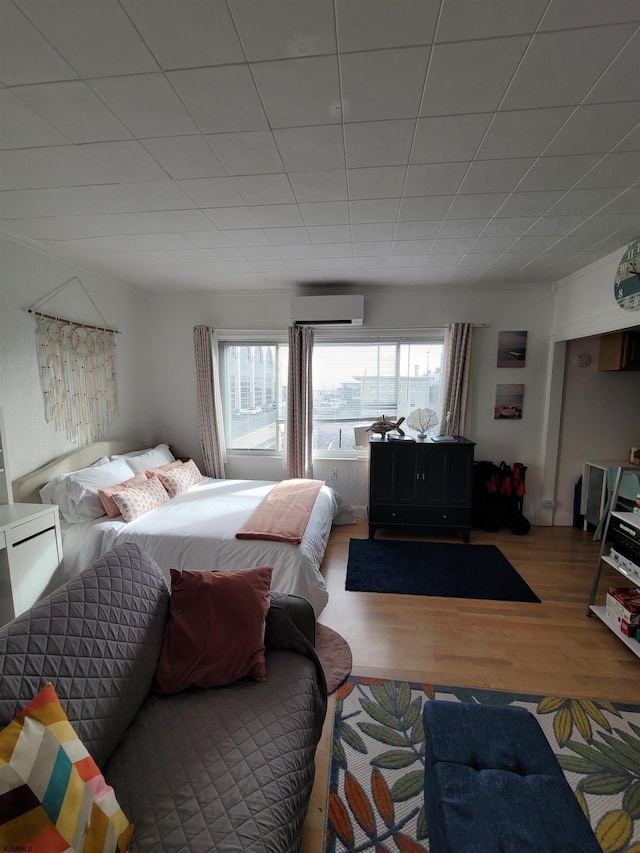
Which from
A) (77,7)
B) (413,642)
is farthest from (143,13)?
(413,642)

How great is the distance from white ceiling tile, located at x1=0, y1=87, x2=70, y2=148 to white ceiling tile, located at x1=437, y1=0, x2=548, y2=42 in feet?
4.89

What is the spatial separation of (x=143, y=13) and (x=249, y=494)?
2984 millimetres

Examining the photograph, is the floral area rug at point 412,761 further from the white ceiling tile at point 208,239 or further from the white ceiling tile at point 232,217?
the white ceiling tile at point 208,239

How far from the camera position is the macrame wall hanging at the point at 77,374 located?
9.36 feet

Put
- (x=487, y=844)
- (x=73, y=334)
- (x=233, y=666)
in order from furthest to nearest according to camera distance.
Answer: (x=73, y=334)
(x=233, y=666)
(x=487, y=844)

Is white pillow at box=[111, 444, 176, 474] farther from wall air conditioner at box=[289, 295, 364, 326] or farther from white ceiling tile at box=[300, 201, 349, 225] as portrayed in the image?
white ceiling tile at box=[300, 201, 349, 225]

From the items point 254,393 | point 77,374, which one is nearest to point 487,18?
point 77,374

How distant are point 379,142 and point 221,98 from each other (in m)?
0.66

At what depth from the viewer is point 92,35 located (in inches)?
42.7

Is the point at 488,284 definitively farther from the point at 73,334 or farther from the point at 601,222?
the point at 73,334

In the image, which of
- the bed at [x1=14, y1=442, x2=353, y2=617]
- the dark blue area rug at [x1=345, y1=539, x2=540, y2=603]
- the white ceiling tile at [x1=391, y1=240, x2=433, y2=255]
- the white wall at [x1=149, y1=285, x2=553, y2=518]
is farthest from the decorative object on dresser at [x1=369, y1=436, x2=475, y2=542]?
the white ceiling tile at [x1=391, y1=240, x2=433, y2=255]

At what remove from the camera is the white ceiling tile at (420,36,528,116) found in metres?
1.12

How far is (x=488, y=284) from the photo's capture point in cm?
377

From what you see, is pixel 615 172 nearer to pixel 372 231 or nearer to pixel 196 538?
pixel 372 231
